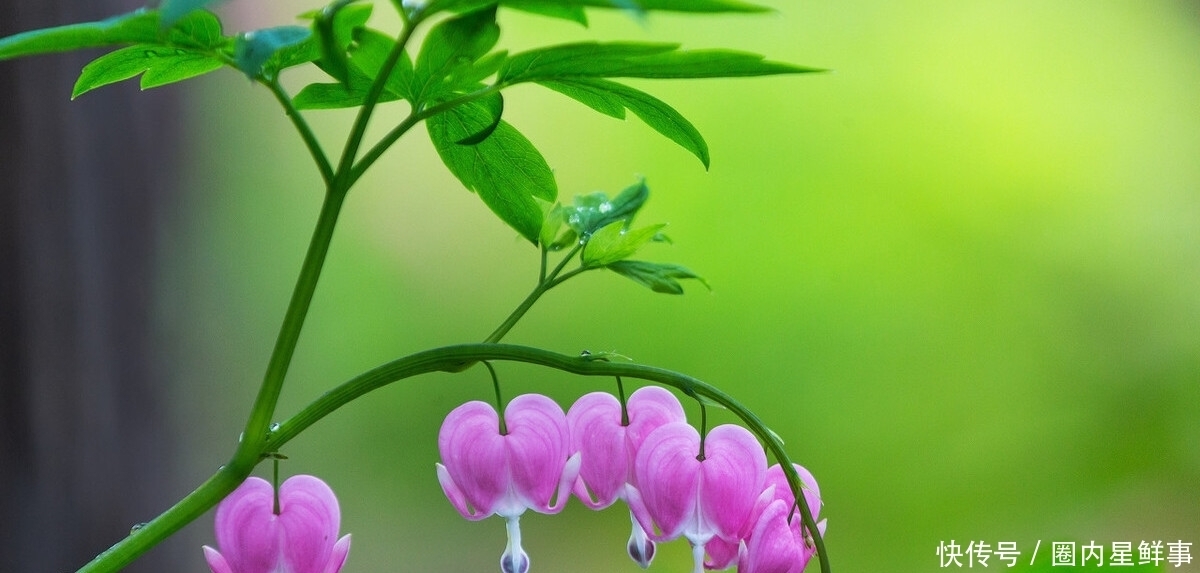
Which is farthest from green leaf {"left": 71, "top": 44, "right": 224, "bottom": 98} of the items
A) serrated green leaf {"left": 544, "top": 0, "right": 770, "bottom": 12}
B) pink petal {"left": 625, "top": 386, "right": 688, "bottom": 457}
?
pink petal {"left": 625, "top": 386, "right": 688, "bottom": 457}

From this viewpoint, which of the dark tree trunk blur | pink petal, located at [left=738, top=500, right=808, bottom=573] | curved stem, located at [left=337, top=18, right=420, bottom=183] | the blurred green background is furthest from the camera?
the blurred green background

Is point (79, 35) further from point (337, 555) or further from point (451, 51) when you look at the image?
point (337, 555)

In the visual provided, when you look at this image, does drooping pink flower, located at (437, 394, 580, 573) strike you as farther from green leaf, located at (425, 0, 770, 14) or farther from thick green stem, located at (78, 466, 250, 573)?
green leaf, located at (425, 0, 770, 14)

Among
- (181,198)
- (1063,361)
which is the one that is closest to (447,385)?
(181,198)

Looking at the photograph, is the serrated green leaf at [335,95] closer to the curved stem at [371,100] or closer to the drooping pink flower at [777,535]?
the curved stem at [371,100]

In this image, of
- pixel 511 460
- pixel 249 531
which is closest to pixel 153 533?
pixel 249 531
